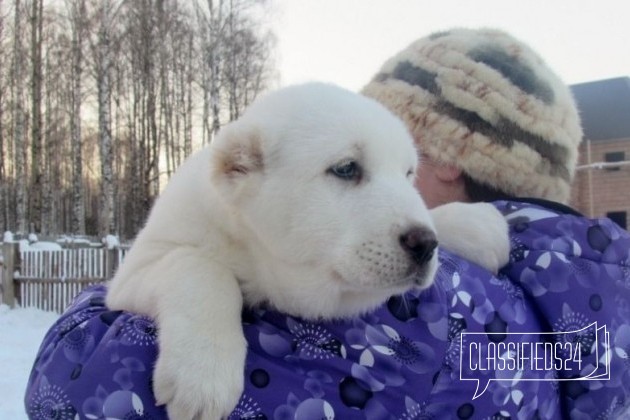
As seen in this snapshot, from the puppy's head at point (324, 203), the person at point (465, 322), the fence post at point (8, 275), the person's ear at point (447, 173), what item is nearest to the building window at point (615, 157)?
the fence post at point (8, 275)

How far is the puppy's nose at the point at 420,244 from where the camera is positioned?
1488 millimetres

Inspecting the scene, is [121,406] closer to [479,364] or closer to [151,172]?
[479,364]

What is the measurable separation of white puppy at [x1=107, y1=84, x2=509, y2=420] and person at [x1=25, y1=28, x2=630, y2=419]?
2.3 inches

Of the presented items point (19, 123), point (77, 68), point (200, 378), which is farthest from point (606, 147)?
point (200, 378)

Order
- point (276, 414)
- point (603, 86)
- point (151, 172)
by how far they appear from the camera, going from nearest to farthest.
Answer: point (276, 414)
point (603, 86)
point (151, 172)

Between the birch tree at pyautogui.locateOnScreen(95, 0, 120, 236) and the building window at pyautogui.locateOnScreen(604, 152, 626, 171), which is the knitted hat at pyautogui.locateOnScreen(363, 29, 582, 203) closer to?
the birch tree at pyautogui.locateOnScreen(95, 0, 120, 236)

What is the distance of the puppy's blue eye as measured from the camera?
1657 millimetres

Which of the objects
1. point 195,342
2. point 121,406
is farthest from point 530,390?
point 121,406

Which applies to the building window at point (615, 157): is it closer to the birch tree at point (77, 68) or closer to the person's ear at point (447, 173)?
the birch tree at point (77, 68)

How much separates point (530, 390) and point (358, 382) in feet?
1.52

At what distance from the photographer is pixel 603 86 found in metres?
A: 20.1

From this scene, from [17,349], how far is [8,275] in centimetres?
A: 375

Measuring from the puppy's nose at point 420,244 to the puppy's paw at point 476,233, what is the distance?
0.26 metres

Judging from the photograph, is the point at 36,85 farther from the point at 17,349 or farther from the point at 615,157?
the point at 615,157
